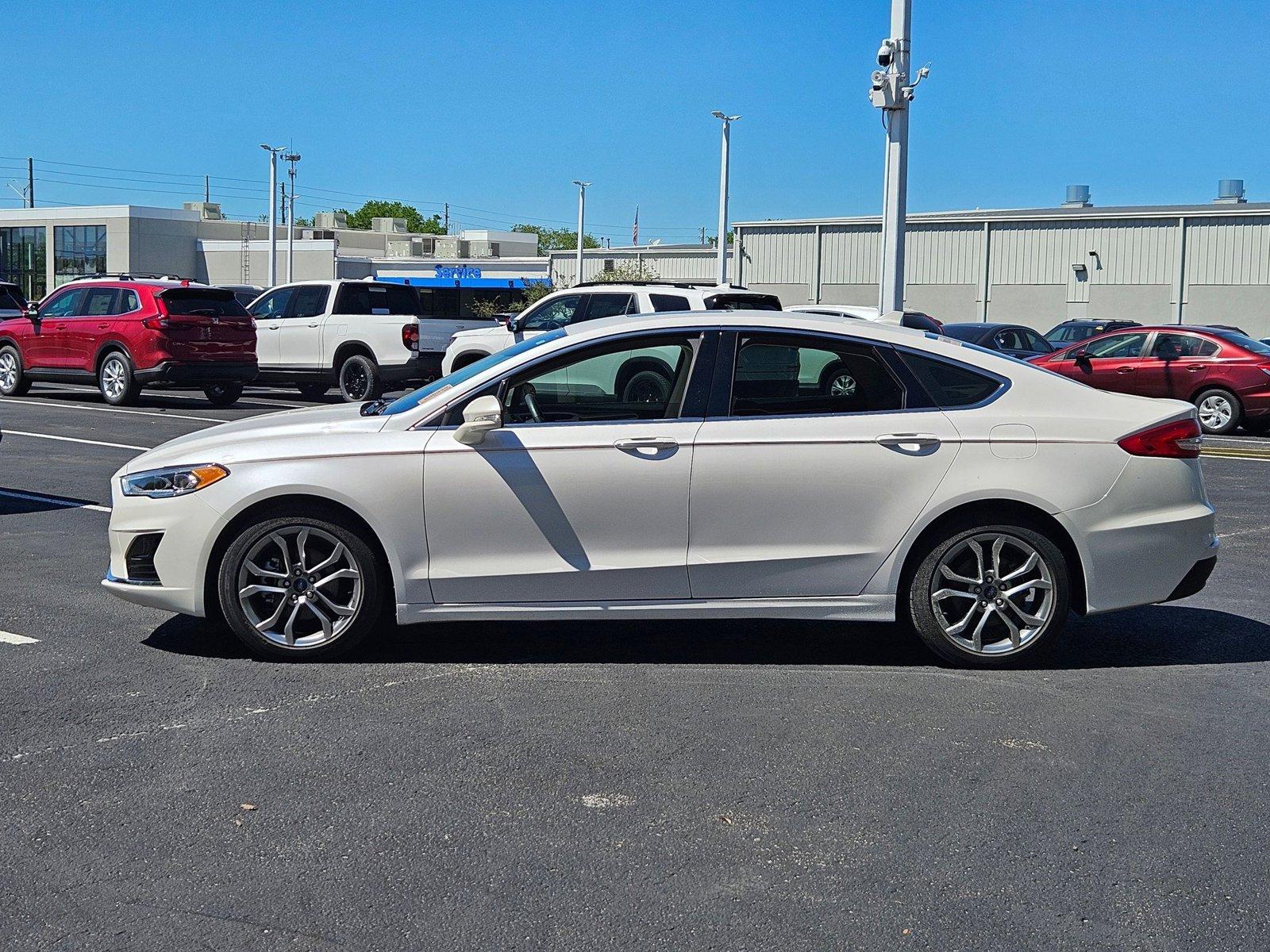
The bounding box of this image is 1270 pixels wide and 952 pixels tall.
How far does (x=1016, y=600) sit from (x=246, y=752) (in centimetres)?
328

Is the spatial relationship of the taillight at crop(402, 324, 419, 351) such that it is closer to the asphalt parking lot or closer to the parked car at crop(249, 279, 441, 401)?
the parked car at crop(249, 279, 441, 401)

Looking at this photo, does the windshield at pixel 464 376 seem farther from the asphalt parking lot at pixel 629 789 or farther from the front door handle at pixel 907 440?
the front door handle at pixel 907 440

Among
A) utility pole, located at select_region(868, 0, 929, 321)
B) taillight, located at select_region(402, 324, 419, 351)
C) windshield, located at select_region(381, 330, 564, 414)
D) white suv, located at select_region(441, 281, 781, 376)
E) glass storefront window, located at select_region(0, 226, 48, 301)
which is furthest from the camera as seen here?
glass storefront window, located at select_region(0, 226, 48, 301)

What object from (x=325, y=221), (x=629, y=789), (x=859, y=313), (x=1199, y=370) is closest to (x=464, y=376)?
(x=629, y=789)

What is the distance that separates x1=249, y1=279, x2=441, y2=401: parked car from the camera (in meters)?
21.8

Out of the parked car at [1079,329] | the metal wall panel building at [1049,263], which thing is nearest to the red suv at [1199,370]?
the parked car at [1079,329]

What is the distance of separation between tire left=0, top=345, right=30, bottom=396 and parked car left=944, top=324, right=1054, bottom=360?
15.2m

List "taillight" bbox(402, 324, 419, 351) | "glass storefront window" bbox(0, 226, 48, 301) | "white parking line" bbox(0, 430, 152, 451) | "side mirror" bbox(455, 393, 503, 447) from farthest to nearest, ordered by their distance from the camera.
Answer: "glass storefront window" bbox(0, 226, 48, 301), "taillight" bbox(402, 324, 419, 351), "white parking line" bbox(0, 430, 152, 451), "side mirror" bbox(455, 393, 503, 447)

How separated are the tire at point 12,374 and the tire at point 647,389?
61.5ft

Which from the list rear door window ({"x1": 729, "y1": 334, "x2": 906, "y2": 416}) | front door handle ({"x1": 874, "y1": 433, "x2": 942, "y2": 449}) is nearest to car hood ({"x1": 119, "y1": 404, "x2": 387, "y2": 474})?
rear door window ({"x1": 729, "y1": 334, "x2": 906, "y2": 416})

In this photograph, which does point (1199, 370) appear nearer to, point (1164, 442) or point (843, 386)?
point (1164, 442)

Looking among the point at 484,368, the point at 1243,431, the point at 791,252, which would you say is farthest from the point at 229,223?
the point at 484,368

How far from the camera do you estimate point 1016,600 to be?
6273mm

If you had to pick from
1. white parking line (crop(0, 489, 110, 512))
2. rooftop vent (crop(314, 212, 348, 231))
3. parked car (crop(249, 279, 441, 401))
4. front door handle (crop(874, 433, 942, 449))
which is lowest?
white parking line (crop(0, 489, 110, 512))
